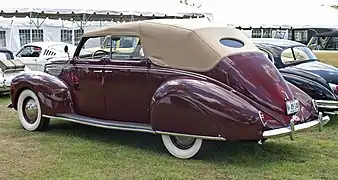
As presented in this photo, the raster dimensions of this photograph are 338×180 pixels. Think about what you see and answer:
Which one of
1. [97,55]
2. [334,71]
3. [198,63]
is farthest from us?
[334,71]

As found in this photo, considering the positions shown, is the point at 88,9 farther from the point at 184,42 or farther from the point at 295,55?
the point at 184,42

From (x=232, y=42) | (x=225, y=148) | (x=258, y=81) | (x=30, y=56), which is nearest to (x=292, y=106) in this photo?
(x=258, y=81)

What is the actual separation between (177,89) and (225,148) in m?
1.17

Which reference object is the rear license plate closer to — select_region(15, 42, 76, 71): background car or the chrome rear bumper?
the chrome rear bumper

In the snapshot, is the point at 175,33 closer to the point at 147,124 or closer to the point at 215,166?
the point at 147,124

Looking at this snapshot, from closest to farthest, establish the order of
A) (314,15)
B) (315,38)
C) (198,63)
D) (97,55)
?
(198,63), (97,55), (315,38), (314,15)

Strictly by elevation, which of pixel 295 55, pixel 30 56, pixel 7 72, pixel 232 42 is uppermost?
pixel 232 42

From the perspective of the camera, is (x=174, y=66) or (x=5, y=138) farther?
(x=5, y=138)

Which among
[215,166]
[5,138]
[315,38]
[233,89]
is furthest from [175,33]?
[315,38]

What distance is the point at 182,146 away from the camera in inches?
242

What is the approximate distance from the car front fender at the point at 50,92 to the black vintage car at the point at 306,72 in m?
3.65

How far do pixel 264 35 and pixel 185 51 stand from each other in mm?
20865

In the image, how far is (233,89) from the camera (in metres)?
5.81

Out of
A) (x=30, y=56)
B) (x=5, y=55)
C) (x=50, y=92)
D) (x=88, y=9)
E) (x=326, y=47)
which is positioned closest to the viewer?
(x=50, y=92)
